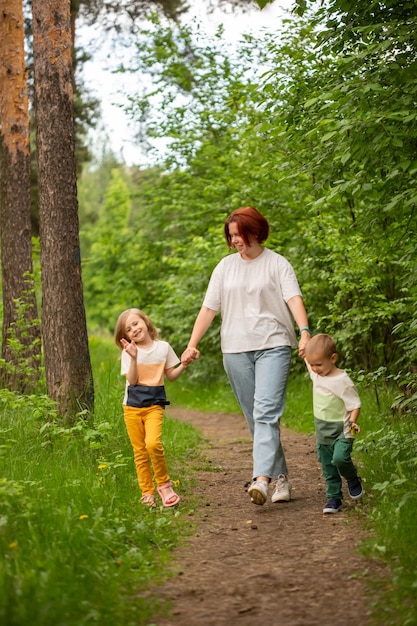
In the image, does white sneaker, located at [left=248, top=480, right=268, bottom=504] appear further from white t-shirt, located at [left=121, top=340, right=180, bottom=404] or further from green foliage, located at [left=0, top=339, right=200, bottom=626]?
white t-shirt, located at [left=121, top=340, right=180, bottom=404]

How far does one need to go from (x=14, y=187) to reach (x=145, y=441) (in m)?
6.46

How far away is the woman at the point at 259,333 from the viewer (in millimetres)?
6379

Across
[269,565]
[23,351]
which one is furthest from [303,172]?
Answer: [23,351]

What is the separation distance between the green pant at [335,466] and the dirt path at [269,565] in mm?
189

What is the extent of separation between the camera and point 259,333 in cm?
647

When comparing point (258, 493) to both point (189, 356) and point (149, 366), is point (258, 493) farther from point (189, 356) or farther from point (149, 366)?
point (149, 366)

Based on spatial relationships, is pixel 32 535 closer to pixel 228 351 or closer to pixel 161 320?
pixel 228 351

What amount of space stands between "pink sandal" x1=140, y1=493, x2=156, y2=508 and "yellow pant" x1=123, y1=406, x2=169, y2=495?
0.03m

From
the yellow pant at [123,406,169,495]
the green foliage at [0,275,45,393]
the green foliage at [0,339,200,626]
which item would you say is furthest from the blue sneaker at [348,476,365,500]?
the green foliage at [0,275,45,393]

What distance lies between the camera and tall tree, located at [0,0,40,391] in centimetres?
1141

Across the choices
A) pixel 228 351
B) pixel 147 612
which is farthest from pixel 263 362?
pixel 147 612

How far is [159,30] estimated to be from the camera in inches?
754

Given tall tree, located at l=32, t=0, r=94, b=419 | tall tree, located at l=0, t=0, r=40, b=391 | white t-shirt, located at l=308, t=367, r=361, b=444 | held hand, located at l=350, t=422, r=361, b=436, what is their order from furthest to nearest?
tall tree, located at l=0, t=0, r=40, b=391
tall tree, located at l=32, t=0, r=94, b=419
white t-shirt, located at l=308, t=367, r=361, b=444
held hand, located at l=350, t=422, r=361, b=436

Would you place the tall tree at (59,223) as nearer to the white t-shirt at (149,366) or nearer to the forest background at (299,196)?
the forest background at (299,196)
